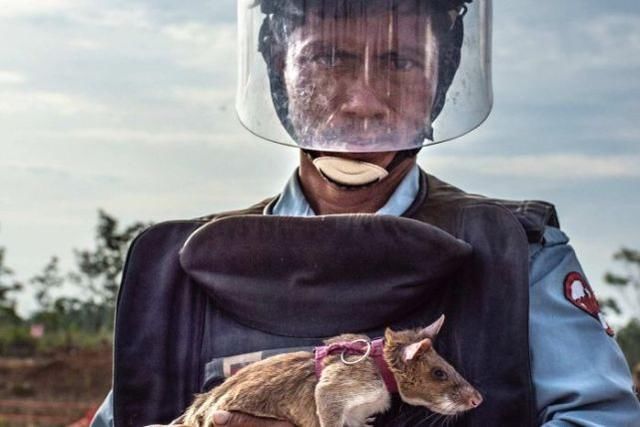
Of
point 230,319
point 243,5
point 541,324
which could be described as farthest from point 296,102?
point 541,324

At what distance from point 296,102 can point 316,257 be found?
0.41m

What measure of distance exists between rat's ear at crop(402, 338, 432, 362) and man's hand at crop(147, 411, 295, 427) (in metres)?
0.27

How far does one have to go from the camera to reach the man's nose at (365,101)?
10.0ft

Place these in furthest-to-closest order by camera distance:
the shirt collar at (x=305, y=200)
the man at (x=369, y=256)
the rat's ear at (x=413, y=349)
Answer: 1. the shirt collar at (x=305, y=200)
2. the man at (x=369, y=256)
3. the rat's ear at (x=413, y=349)

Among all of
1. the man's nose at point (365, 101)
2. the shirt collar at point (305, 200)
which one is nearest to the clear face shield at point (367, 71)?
the man's nose at point (365, 101)

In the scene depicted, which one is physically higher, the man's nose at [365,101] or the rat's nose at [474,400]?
the man's nose at [365,101]

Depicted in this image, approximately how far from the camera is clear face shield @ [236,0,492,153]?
10.1 feet

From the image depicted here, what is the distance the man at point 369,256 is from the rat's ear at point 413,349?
6.1 inches

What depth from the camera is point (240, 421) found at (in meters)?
2.79

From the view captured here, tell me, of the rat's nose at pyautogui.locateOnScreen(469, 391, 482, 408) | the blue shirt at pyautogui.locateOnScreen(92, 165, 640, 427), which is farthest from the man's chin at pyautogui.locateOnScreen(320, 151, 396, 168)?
the rat's nose at pyautogui.locateOnScreen(469, 391, 482, 408)

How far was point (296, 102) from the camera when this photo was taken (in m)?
3.20

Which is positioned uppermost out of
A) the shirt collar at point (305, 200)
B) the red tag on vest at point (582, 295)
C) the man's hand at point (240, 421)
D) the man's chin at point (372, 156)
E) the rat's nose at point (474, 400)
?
the man's chin at point (372, 156)

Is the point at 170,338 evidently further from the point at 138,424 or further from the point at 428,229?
the point at 428,229

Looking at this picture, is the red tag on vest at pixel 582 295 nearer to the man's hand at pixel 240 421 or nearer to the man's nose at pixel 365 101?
the man's nose at pixel 365 101
